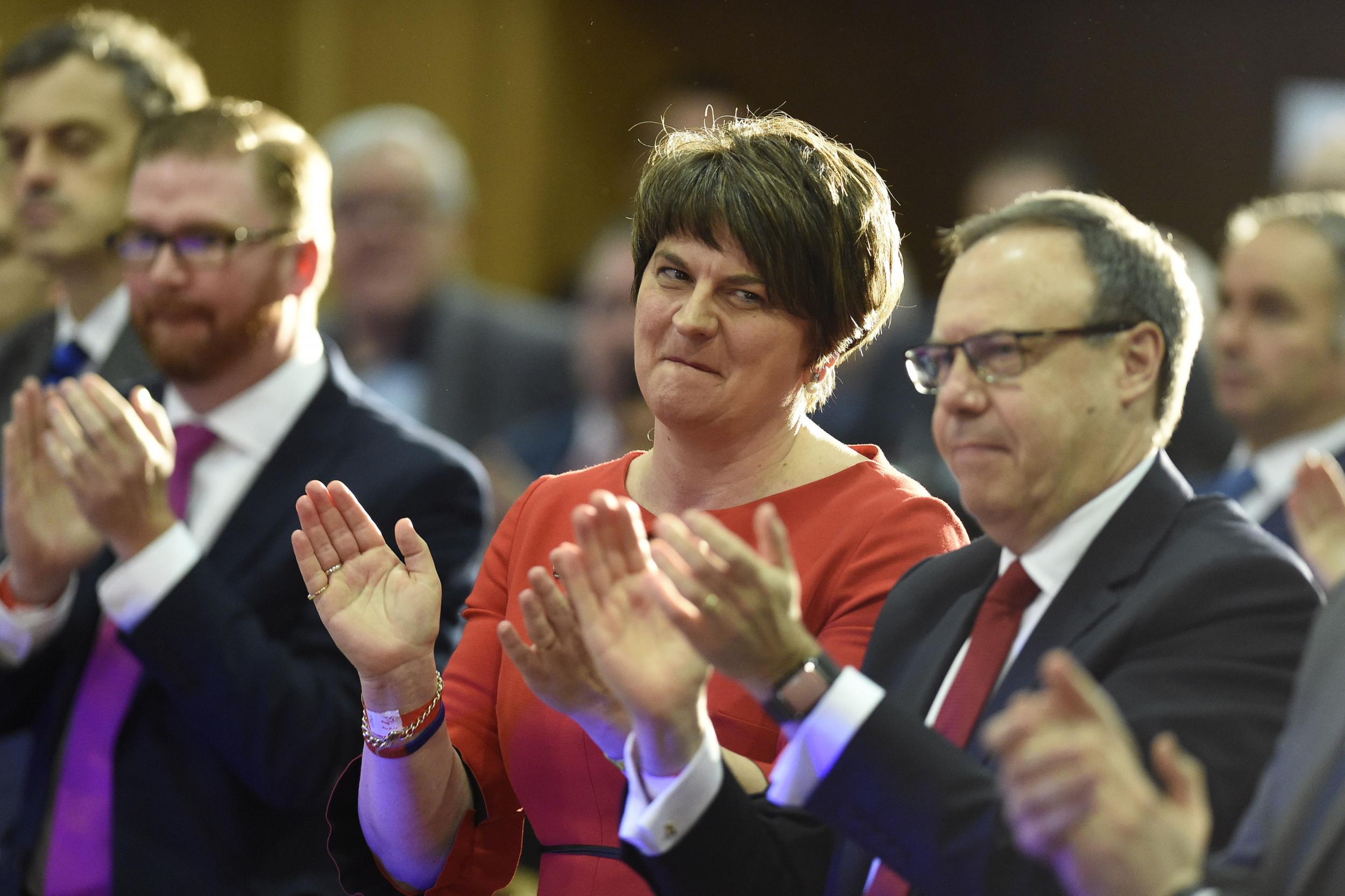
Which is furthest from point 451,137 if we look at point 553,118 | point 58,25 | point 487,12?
point 58,25

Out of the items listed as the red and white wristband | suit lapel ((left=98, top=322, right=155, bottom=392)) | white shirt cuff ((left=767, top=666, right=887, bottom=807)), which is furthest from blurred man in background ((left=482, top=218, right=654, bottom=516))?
white shirt cuff ((left=767, top=666, right=887, bottom=807))

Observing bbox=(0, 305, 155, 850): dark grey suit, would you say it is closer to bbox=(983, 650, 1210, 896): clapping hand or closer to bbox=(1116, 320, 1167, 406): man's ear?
bbox=(1116, 320, 1167, 406): man's ear

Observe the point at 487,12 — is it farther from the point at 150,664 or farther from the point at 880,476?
the point at 880,476

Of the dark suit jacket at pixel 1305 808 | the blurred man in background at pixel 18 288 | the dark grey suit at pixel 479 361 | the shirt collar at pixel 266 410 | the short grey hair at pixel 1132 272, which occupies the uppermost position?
the short grey hair at pixel 1132 272

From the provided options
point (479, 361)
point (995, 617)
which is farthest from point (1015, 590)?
point (479, 361)

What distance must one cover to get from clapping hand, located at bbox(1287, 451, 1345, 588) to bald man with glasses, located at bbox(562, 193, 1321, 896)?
0.46 feet

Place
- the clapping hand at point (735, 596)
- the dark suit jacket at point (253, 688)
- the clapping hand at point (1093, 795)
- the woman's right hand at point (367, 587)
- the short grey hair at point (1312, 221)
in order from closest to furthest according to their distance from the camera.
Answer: the clapping hand at point (1093, 795) → the clapping hand at point (735, 596) → the woman's right hand at point (367, 587) → the dark suit jacket at point (253, 688) → the short grey hair at point (1312, 221)

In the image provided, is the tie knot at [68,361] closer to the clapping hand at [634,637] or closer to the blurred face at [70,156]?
the blurred face at [70,156]

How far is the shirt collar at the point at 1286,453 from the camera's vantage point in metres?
2.96

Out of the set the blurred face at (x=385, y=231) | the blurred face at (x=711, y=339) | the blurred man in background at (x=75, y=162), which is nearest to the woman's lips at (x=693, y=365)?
the blurred face at (x=711, y=339)

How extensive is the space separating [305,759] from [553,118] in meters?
2.63

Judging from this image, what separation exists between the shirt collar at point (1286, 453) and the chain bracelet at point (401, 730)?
1.72 meters

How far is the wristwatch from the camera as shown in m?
1.52

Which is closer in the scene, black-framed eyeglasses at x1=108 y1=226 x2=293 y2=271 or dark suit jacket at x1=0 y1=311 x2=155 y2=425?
black-framed eyeglasses at x1=108 y1=226 x2=293 y2=271
